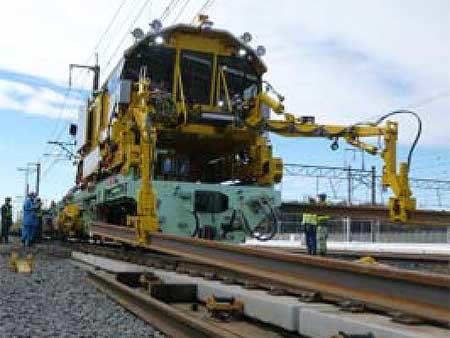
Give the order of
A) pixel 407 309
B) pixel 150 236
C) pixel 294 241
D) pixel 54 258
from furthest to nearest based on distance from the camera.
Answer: pixel 294 241, pixel 54 258, pixel 150 236, pixel 407 309

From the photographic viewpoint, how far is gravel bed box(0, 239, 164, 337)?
564 cm

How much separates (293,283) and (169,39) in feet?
25.4

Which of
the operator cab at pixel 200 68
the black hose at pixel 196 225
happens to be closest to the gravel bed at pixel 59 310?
the black hose at pixel 196 225

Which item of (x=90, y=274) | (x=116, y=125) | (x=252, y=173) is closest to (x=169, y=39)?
(x=116, y=125)

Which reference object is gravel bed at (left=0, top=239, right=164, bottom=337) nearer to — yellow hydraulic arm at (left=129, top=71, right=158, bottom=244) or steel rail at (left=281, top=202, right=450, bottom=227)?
yellow hydraulic arm at (left=129, top=71, right=158, bottom=244)

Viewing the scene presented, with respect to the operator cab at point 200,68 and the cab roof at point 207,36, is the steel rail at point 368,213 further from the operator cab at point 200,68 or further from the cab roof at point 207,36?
the cab roof at point 207,36

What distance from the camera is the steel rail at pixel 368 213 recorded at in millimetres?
10255

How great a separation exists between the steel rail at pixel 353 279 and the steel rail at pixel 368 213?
5181 millimetres

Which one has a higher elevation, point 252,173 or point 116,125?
point 116,125

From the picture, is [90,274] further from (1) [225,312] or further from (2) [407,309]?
(2) [407,309]

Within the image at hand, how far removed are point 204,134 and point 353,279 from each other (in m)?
7.46

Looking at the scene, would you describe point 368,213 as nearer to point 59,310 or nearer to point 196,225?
point 196,225

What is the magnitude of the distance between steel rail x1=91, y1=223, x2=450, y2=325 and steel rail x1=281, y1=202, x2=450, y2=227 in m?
5.18

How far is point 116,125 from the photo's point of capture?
11.7 m
